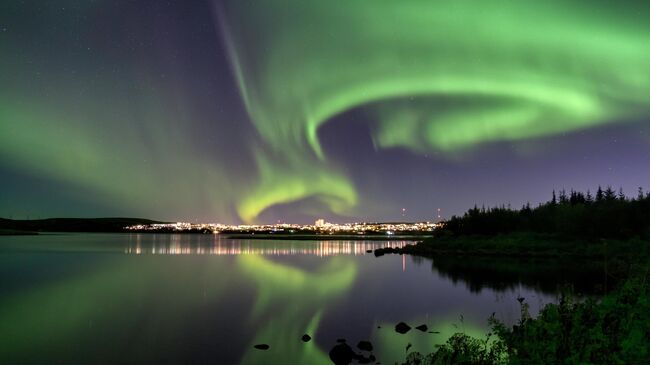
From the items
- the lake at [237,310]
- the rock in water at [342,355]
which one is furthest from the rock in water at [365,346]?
the rock in water at [342,355]

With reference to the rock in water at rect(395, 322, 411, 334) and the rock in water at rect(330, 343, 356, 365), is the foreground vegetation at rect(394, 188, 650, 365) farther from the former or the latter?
the rock in water at rect(395, 322, 411, 334)

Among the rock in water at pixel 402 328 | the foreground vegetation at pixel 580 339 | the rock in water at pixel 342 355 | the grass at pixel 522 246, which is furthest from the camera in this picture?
the grass at pixel 522 246

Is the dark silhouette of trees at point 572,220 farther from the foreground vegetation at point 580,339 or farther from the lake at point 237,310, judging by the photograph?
the foreground vegetation at point 580,339

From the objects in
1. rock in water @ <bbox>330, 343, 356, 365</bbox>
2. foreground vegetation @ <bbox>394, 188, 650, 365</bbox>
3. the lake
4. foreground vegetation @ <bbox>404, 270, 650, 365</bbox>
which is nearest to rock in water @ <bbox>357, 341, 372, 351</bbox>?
the lake

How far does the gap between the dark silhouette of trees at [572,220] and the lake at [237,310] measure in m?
28.7

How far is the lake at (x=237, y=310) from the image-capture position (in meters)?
24.9

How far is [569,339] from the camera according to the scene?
1210 cm

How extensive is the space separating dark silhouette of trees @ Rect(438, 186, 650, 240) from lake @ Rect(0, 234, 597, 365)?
1132 inches

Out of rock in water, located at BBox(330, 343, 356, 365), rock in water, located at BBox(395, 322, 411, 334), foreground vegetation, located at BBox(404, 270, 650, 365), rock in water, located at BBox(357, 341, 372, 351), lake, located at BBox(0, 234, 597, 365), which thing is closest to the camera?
foreground vegetation, located at BBox(404, 270, 650, 365)

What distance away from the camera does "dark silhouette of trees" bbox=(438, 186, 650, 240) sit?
8694 centimetres

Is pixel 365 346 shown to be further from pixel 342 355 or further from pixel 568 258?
pixel 568 258

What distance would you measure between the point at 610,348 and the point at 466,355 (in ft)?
12.1

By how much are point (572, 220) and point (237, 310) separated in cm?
8160

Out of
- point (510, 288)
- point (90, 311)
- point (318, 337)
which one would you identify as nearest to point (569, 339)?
point (318, 337)
